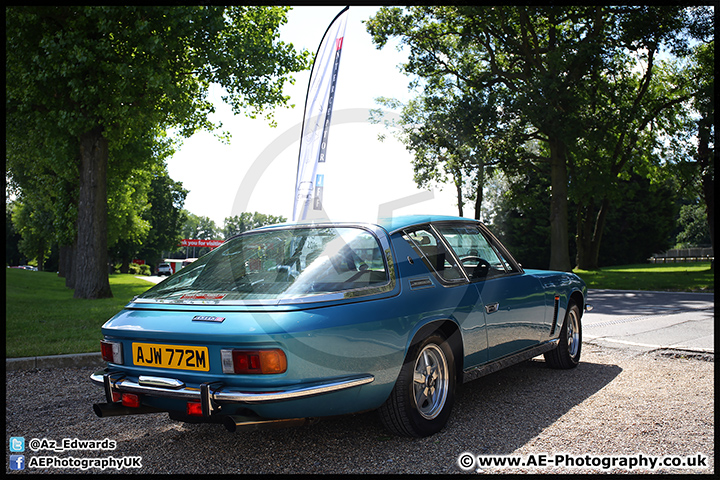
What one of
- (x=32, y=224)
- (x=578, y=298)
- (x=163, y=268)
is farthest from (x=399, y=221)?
(x=163, y=268)

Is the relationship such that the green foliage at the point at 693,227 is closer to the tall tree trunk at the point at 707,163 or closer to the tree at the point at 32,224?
the tall tree trunk at the point at 707,163

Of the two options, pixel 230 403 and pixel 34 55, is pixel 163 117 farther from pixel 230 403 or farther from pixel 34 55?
pixel 230 403

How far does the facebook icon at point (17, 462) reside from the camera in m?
3.36

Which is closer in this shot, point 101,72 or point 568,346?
point 568,346

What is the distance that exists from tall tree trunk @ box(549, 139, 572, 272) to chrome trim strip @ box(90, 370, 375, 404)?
69.5 feet

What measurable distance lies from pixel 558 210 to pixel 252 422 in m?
22.4

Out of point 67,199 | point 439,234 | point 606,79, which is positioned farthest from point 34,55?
point 606,79

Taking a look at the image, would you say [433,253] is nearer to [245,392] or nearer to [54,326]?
[245,392]

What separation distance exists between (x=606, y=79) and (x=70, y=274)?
25.7 meters

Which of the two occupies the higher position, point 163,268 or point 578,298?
point 578,298

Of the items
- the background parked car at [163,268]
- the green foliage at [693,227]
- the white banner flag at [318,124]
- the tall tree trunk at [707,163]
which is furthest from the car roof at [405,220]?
the green foliage at [693,227]

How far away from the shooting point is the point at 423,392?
3.73 metres

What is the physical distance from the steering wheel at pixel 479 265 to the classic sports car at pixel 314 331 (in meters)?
0.03

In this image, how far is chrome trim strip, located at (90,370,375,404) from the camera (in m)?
2.96
